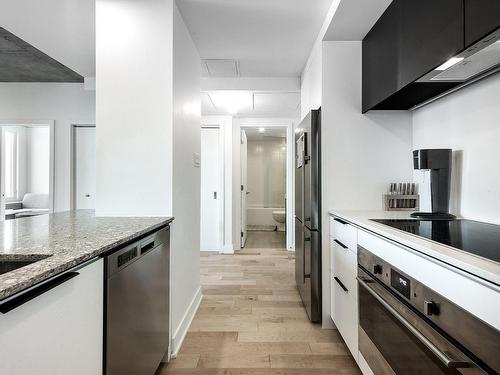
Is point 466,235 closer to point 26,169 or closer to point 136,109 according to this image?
point 136,109

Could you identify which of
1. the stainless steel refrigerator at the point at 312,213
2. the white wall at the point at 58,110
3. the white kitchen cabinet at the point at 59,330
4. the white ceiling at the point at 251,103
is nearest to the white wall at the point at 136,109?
the white kitchen cabinet at the point at 59,330

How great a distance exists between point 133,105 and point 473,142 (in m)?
2.06

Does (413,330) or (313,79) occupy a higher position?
(313,79)

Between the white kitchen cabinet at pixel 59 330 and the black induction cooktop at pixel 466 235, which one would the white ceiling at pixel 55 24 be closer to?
the white kitchen cabinet at pixel 59 330

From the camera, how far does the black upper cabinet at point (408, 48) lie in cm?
118

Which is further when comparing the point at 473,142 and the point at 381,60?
the point at 381,60

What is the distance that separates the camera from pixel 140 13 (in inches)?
72.9

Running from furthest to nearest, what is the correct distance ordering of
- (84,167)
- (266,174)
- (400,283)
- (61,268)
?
1. (266,174)
2. (84,167)
3. (400,283)
4. (61,268)

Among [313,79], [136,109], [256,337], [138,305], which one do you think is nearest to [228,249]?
[256,337]

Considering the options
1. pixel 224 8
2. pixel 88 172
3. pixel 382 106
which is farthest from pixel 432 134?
pixel 88 172

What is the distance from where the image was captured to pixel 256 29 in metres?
2.34

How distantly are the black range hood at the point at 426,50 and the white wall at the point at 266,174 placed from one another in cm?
534

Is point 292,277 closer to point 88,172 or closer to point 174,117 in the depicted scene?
point 174,117

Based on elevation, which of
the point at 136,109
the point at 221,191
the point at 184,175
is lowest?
the point at 221,191
